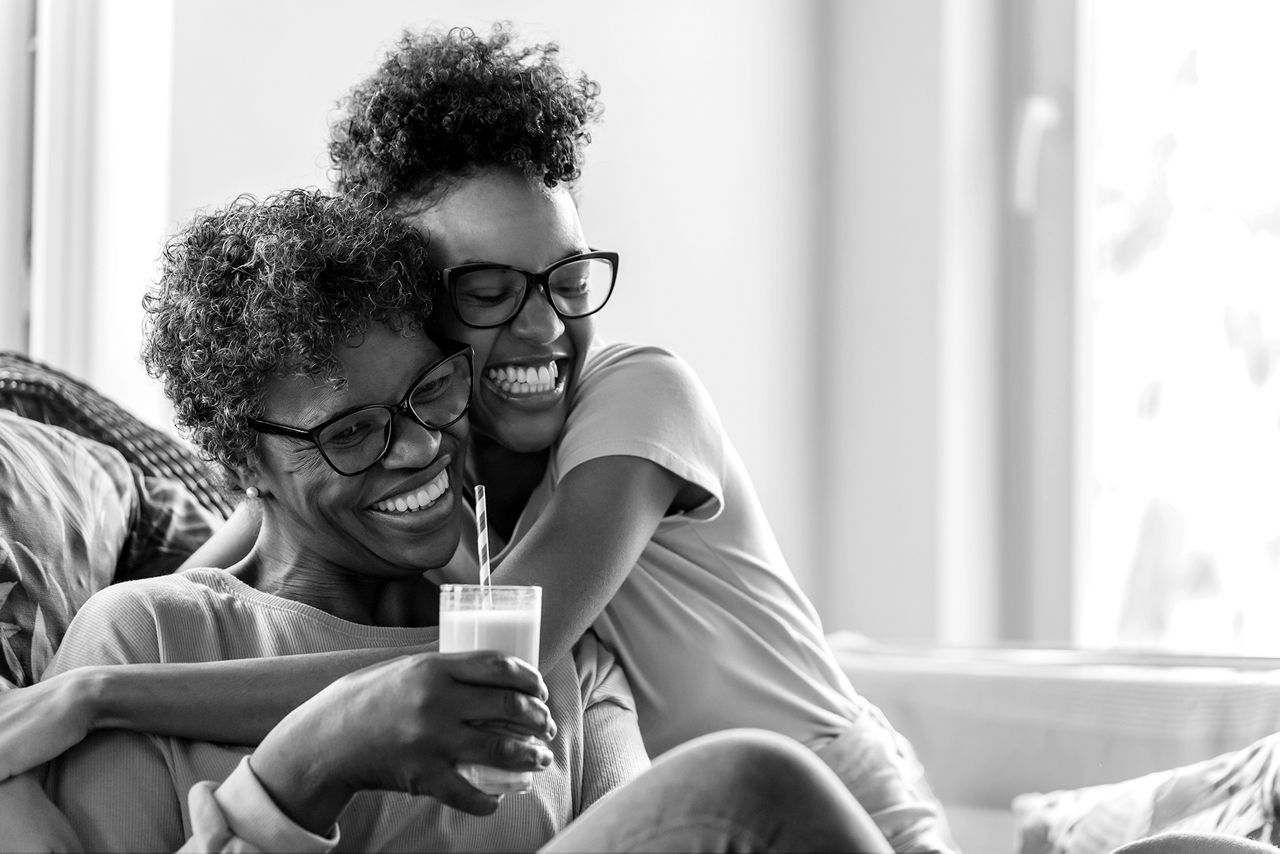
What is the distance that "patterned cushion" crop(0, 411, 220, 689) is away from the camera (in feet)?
5.11

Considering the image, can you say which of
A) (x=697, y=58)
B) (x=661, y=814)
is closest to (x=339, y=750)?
(x=661, y=814)

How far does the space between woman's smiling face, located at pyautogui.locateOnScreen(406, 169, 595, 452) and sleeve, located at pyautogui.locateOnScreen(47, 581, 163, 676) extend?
0.43m

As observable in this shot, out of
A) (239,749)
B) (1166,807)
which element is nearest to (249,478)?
(239,749)

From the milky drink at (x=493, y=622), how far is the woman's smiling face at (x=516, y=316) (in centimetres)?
44

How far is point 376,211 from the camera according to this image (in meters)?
1.60

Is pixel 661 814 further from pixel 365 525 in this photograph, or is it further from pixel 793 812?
pixel 365 525

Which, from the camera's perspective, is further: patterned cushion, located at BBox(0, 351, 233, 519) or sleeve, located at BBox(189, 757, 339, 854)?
patterned cushion, located at BBox(0, 351, 233, 519)

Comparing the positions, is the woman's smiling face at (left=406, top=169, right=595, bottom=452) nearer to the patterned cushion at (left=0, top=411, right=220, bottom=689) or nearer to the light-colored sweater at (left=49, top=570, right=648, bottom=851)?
the light-colored sweater at (left=49, top=570, right=648, bottom=851)

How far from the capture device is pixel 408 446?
1.46 m

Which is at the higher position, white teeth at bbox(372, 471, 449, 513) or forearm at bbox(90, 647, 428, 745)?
white teeth at bbox(372, 471, 449, 513)

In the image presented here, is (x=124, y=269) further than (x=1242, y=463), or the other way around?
(x=1242, y=463)

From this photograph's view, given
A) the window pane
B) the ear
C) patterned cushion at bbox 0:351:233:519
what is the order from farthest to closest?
the window pane, patterned cushion at bbox 0:351:233:519, the ear

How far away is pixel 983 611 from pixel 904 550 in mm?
269

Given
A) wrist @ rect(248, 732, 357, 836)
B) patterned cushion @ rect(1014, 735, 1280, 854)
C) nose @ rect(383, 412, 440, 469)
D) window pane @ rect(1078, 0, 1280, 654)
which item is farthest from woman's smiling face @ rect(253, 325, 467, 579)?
window pane @ rect(1078, 0, 1280, 654)
